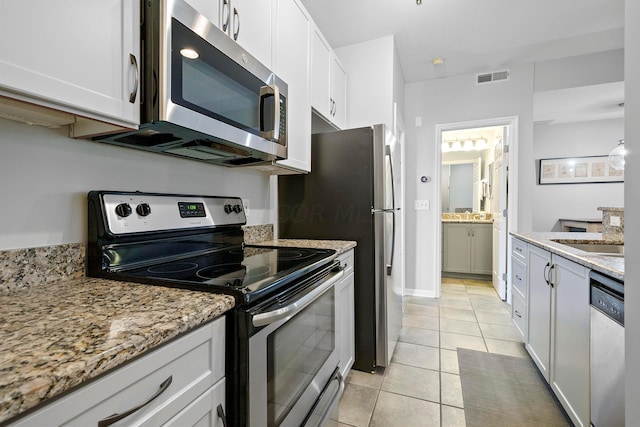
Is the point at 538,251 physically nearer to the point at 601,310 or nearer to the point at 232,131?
the point at 601,310

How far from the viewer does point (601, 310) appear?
1.20 metres

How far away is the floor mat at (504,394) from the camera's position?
5.16ft

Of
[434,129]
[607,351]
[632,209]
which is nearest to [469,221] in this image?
[434,129]

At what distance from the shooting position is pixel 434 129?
3.70m

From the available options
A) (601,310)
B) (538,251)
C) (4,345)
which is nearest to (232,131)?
(4,345)

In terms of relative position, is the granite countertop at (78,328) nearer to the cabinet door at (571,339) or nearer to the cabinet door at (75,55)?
the cabinet door at (75,55)

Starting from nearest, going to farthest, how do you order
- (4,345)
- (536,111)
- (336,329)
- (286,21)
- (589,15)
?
(4,345), (336,329), (286,21), (589,15), (536,111)

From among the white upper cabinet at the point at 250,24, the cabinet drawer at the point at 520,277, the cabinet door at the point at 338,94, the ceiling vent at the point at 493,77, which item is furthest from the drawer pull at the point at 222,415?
the ceiling vent at the point at 493,77


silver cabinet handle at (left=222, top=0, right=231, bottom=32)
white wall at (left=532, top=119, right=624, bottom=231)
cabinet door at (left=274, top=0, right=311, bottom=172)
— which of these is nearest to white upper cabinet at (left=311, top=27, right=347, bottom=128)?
cabinet door at (left=274, top=0, right=311, bottom=172)

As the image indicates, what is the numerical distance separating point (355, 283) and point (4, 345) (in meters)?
1.70

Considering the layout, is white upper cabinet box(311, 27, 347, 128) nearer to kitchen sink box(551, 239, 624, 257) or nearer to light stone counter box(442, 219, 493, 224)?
kitchen sink box(551, 239, 624, 257)

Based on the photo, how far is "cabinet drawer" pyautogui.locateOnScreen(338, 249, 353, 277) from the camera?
171cm

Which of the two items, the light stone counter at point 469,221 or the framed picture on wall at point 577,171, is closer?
the light stone counter at point 469,221

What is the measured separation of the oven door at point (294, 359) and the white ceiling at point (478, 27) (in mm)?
2248
